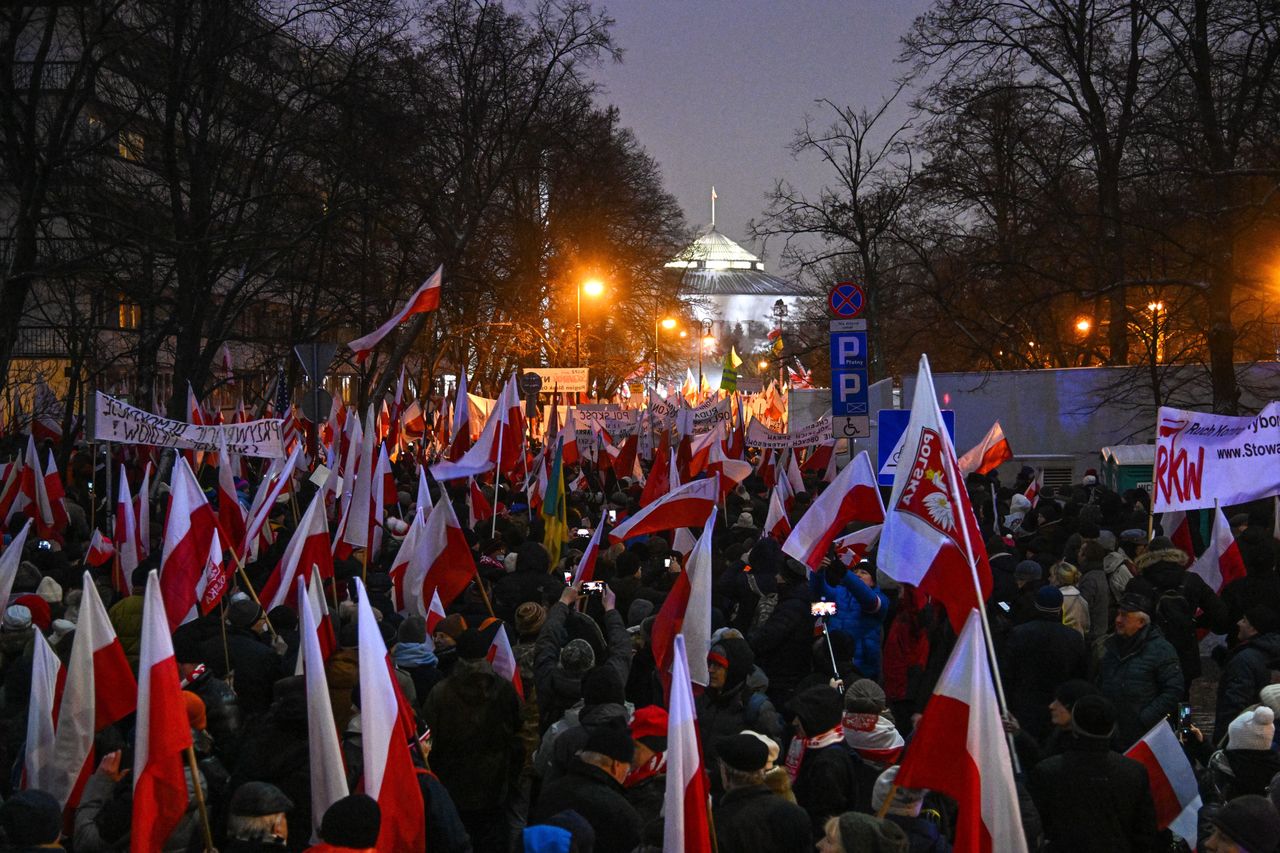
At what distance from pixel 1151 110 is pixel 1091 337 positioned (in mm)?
7337

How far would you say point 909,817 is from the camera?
5.28 m

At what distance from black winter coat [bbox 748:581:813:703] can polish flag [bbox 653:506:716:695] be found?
5.44ft

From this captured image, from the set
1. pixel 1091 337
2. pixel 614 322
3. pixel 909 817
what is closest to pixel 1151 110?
pixel 1091 337

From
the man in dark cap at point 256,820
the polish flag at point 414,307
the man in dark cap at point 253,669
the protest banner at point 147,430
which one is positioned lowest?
the man in dark cap at point 256,820

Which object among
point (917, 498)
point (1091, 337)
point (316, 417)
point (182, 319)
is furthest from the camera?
point (1091, 337)

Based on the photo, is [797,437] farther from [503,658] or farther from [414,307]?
[503,658]

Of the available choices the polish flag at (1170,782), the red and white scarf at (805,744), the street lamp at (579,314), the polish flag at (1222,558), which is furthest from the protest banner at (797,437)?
the street lamp at (579,314)

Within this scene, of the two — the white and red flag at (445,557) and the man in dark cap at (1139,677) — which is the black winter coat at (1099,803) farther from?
the white and red flag at (445,557)

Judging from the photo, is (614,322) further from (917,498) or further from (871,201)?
(917,498)

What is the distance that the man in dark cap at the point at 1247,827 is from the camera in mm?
4746

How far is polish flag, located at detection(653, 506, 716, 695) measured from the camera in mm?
6672

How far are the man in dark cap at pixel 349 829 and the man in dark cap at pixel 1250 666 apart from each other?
4.44m

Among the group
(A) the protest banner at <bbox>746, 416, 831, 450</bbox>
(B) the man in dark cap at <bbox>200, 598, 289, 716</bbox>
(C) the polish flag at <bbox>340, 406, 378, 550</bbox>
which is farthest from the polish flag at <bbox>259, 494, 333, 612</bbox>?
(A) the protest banner at <bbox>746, 416, 831, 450</bbox>

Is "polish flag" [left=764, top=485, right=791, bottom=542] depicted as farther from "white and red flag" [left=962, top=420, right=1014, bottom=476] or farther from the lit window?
the lit window
